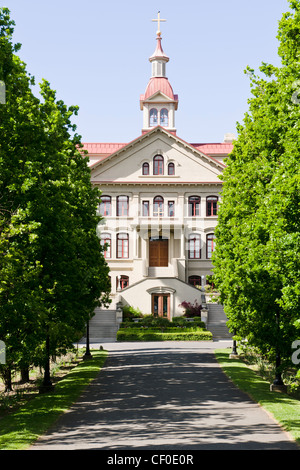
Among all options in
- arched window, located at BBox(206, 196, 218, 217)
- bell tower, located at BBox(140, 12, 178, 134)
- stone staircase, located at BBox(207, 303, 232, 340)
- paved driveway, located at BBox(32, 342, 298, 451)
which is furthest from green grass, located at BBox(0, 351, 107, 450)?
bell tower, located at BBox(140, 12, 178, 134)

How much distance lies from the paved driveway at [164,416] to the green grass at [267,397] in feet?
0.90

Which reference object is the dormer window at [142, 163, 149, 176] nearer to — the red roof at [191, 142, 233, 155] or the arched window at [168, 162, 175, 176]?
the arched window at [168, 162, 175, 176]

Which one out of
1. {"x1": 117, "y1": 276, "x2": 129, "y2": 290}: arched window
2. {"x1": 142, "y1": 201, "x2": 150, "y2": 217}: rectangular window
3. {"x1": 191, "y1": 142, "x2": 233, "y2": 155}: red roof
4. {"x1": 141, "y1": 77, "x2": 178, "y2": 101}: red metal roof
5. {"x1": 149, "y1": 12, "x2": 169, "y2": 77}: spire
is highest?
{"x1": 149, "y1": 12, "x2": 169, "y2": 77}: spire

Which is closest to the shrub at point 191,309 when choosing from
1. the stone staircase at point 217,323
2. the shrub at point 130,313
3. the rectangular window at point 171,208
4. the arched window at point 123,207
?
the stone staircase at point 217,323

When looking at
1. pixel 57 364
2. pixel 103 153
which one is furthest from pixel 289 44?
pixel 103 153

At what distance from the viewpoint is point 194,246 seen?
55.0 metres

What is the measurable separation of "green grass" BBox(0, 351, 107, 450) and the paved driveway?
12.2 inches

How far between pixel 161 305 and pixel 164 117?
872 inches

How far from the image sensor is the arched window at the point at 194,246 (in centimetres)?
5488

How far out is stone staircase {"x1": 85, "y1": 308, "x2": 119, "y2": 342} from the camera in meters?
46.6

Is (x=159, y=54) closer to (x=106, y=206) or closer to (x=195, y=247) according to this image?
(x=106, y=206)

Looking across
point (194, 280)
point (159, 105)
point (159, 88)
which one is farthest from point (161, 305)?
point (159, 88)

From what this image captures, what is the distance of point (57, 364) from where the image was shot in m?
28.3

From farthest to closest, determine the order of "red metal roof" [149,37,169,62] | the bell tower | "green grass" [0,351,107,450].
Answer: "red metal roof" [149,37,169,62], the bell tower, "green grass" [0,351,107,450]
